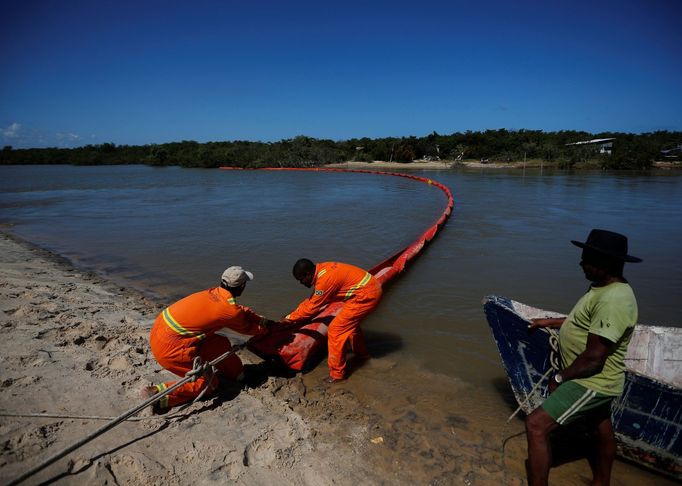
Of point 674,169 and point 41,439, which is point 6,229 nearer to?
point 41,439

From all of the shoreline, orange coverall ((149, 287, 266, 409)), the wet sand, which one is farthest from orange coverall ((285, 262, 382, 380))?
the shoreline

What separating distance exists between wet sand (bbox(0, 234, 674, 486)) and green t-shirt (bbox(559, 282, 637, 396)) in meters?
1.15

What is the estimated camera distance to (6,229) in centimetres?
1341

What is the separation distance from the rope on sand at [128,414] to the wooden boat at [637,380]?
254 centimetres

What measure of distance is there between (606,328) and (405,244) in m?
8.87

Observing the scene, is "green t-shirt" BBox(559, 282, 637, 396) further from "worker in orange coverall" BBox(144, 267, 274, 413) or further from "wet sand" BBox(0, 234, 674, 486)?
"worker in orange coverall" BBox(144, 267, 274, 413)

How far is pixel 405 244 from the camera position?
11.2 m

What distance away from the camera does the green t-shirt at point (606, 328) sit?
2.31 meters

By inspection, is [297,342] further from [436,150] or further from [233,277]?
[436,150]

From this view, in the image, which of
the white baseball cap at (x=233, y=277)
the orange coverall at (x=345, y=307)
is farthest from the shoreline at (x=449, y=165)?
the white baseball cap at (x=233, y=277)

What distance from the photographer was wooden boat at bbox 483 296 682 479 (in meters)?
2.81

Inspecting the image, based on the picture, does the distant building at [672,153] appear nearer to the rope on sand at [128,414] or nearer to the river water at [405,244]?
the river water at [405,244]

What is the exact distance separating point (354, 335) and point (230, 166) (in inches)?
2106

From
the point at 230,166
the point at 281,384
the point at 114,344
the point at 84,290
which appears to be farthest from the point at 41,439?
the point at 230,166
